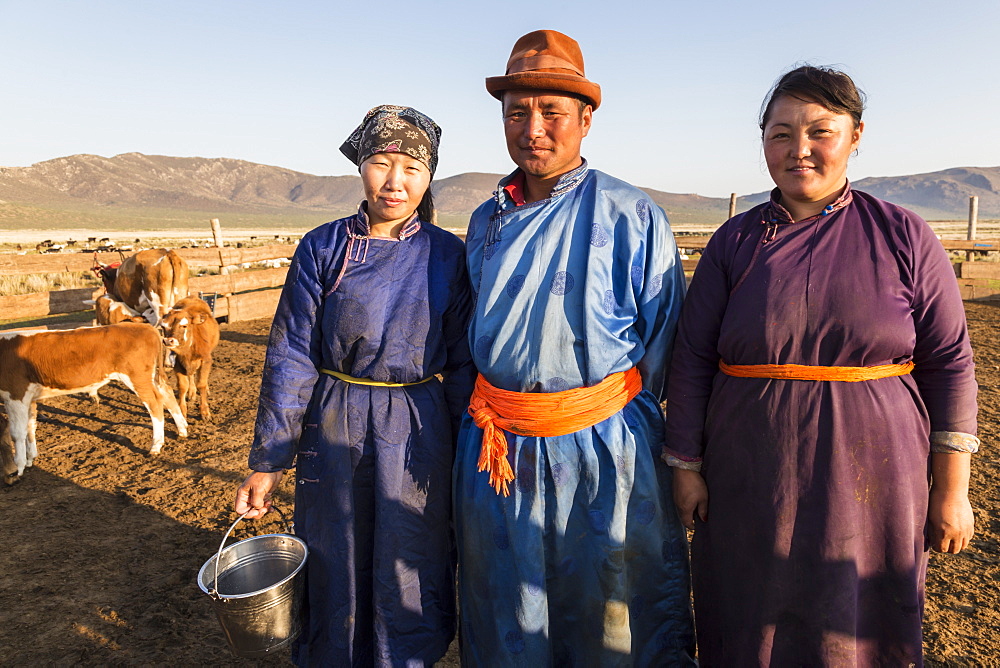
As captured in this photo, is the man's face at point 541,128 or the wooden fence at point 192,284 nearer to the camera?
the man's face at point 541,128

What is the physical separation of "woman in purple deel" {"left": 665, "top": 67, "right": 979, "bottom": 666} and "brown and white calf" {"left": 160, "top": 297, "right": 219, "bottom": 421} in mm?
5658

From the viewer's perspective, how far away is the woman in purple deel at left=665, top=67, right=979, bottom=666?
1.54 m

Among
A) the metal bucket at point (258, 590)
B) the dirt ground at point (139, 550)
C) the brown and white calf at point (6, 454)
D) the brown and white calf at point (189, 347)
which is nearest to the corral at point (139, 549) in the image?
the dirt ground at point (139, 550)

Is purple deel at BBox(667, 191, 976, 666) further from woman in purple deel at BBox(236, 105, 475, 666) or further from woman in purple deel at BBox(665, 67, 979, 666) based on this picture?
woman in purple deel at BBox(236, 105, 475, 666)

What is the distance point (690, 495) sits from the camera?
1.82 m

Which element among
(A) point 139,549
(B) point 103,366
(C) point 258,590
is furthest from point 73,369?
(C) point 258,590

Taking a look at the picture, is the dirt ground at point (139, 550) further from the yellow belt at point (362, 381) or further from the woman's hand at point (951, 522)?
the yellow belt at point (362, 381)

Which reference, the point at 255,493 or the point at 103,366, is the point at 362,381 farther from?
the point at 103,366

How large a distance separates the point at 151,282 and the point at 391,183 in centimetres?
761

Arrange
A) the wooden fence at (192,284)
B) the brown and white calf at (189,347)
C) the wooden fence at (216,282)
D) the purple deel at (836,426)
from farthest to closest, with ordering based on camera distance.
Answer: the wooden fence at (216,282)
the wooden fence at (192,284)
the brown and white calf at (189,347)
the purple deel at (836,426)

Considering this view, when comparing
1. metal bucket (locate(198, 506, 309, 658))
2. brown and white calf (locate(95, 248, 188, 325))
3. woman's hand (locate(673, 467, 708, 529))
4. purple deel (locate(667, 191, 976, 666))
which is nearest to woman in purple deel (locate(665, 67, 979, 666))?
purple deel (locate(667, 191, 976, 666))

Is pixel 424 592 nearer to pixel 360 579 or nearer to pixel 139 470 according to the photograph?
pixel 360 579

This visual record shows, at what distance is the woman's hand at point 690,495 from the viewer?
71.7 inches

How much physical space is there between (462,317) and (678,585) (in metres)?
1.17
